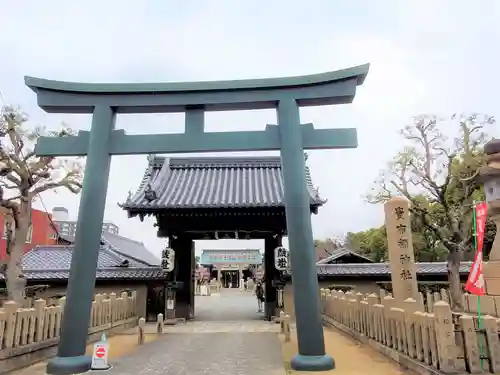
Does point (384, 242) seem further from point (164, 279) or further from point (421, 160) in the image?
point (164, 279)

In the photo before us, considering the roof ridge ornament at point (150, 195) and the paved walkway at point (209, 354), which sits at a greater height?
the roof ridge ornament at point (150, 195)

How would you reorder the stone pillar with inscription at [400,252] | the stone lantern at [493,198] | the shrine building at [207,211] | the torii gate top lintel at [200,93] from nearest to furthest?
the torii gate top lintel at [200,93] → the stone lantern at [493,198] → the stone pillar with inscription at [400,252] → the shrine building at [207,211]

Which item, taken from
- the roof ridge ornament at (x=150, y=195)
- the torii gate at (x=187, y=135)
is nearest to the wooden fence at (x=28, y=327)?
the torii gate at (x=187, y=135)

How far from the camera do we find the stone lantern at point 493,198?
10109mm

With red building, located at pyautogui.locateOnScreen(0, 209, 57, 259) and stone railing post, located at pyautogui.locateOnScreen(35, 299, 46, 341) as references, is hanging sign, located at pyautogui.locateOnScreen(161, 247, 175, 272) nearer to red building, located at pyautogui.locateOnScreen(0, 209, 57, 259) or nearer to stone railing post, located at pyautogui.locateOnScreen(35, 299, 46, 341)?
stone railing post, located at pyautogui.locateOnScreen(35, 299, 46, 341)

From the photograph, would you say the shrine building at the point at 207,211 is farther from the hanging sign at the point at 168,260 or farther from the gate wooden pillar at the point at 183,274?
the hanging sign at the point at 168,260

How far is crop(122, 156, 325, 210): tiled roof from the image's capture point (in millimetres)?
17016

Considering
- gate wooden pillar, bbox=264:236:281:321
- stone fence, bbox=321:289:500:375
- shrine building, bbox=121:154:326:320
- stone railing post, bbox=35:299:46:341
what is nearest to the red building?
shrine building, bbox=121:154:326:320

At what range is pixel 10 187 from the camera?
1311 cm

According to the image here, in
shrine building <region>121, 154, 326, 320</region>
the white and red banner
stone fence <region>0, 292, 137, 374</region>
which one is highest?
shrine building <region>121, 154, 326, 320</region>

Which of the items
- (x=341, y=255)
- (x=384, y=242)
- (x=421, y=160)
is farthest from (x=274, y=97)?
(x=384, y=242)

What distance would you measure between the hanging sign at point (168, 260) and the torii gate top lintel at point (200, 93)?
955 cm

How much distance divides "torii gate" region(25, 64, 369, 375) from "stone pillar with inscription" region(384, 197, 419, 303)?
389 cm

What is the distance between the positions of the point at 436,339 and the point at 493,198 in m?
5.90
